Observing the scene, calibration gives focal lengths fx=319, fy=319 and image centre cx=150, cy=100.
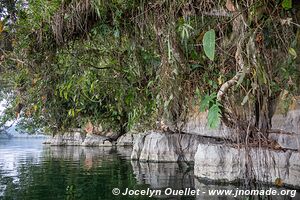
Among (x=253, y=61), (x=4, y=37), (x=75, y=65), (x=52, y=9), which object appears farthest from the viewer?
(x=75, y=65)

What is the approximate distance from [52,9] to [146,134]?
976 centimetres

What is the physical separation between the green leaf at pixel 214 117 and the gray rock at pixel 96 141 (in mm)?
20725

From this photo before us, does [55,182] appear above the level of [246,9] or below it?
below

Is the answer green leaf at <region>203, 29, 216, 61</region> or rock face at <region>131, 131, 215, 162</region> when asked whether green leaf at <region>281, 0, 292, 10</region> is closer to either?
green leaf at <region>203, 29, 216, 61</region>

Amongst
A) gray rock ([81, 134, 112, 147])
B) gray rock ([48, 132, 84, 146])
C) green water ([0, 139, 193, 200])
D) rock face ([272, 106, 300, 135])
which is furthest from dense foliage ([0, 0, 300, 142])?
gray rock ([48, 132, 84, 146])

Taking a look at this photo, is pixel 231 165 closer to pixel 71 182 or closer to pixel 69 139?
A: pixel 71 182

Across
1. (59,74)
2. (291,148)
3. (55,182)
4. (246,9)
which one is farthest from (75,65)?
(291,148)

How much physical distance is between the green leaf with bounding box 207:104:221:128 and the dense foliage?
0.01 m

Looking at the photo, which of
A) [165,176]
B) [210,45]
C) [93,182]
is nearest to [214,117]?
[210,45]

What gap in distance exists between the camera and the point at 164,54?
3.94m

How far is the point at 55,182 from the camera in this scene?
849 centimetres

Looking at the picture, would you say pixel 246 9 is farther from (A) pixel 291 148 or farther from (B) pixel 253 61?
(A) pixel 291 148

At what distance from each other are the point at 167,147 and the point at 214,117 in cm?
955

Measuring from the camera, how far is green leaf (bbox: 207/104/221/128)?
118 inches
